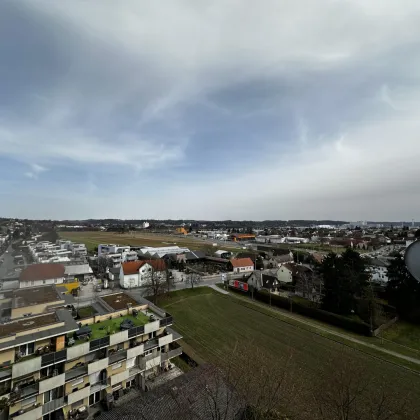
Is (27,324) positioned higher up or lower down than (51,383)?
higher up

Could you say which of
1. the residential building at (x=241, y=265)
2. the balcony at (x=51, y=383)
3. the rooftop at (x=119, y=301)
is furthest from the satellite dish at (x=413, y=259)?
the residential building at (x=241, y=265)

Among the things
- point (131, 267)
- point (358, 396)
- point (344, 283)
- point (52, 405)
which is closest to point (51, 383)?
point (52, 405)

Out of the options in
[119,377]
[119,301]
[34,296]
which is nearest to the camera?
[119,377]

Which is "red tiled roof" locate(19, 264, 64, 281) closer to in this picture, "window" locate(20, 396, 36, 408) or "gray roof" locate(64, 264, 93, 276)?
"gray roof" locate(64, 264, 93, 276)

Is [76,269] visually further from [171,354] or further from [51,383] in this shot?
[51,383]

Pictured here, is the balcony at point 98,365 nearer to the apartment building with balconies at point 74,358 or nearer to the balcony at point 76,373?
the apartment building with balconies at point 74,358
